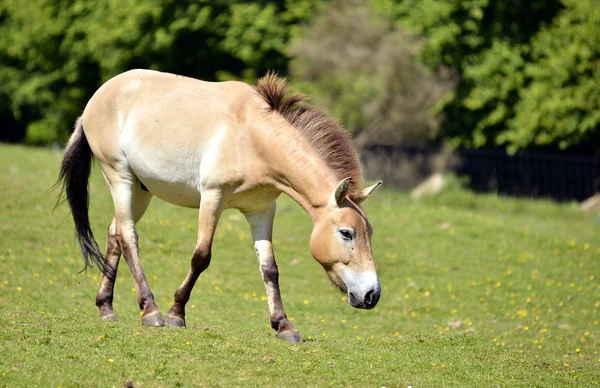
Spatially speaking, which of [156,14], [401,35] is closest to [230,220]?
[401,35]

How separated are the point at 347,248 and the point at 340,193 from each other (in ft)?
1.58

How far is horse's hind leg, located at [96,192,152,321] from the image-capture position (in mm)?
8922

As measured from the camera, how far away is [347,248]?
24.8 ft

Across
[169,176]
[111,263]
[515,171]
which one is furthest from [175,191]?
[515,171]

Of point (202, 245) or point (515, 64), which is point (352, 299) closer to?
point (202, 245)

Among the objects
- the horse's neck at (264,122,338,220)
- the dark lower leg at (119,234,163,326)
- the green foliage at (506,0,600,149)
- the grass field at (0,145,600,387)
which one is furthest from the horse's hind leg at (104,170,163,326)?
the green foliage at (506,0,600,149)

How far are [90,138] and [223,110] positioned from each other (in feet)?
5.92

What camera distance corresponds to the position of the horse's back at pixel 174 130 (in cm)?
811

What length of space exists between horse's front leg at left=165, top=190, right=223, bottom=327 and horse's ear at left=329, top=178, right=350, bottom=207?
1.16m

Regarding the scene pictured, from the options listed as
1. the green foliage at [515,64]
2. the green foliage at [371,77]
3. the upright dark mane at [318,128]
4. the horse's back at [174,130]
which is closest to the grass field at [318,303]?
the horse's back at [174,130]

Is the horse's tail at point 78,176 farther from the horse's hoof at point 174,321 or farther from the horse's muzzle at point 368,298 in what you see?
the horse's muzzle at point 368,298

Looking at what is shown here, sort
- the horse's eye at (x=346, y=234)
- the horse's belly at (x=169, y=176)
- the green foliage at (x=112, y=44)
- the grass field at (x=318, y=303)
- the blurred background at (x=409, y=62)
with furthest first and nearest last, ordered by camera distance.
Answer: the green foliage at (x=112, y=44)
the blurred background at (x=409, y=62)
the horse's belly at (x=169, y=176)
the horse's eye at (x=346, y=234)
the grass field at (x=318, y=303)

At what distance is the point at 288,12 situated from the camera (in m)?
29.3

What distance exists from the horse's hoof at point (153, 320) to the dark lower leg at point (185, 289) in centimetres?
8
